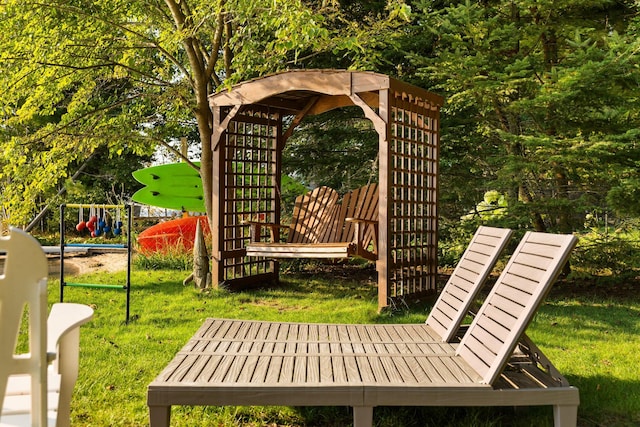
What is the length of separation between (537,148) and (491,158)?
59cm

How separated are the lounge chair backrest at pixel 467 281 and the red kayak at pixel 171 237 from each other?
22.6 feet

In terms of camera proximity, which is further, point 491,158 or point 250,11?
point 491,158

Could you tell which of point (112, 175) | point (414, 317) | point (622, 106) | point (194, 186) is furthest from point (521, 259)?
point (112, 175)

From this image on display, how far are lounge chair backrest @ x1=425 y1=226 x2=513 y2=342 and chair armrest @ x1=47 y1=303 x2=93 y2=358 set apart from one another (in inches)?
80.6

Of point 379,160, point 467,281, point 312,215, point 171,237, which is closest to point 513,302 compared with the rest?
point 467,281

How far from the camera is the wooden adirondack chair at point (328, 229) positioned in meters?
6.50

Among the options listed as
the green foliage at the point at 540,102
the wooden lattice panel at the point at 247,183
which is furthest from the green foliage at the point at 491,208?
the wooden lattice panel at the point at 247,183

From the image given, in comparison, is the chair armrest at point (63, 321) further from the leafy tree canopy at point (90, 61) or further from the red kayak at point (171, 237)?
the red kayak at point (171, 237)

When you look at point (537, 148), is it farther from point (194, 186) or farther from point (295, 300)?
point (194, 186)

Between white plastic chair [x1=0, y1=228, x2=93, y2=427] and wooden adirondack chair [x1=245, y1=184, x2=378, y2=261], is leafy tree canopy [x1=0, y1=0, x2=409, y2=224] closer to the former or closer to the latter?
wooden adirondack chair [x1=245, y1=184, x2=378, y2=261]

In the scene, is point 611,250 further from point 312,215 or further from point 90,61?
point 90,61

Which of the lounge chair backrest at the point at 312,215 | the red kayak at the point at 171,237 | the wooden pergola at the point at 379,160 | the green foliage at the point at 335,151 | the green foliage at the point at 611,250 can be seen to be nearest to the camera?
the wooden pergola at the point at 379,160

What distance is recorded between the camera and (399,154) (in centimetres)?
685

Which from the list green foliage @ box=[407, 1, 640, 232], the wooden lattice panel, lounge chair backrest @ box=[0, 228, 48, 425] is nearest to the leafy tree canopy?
the wooden lattice panel
